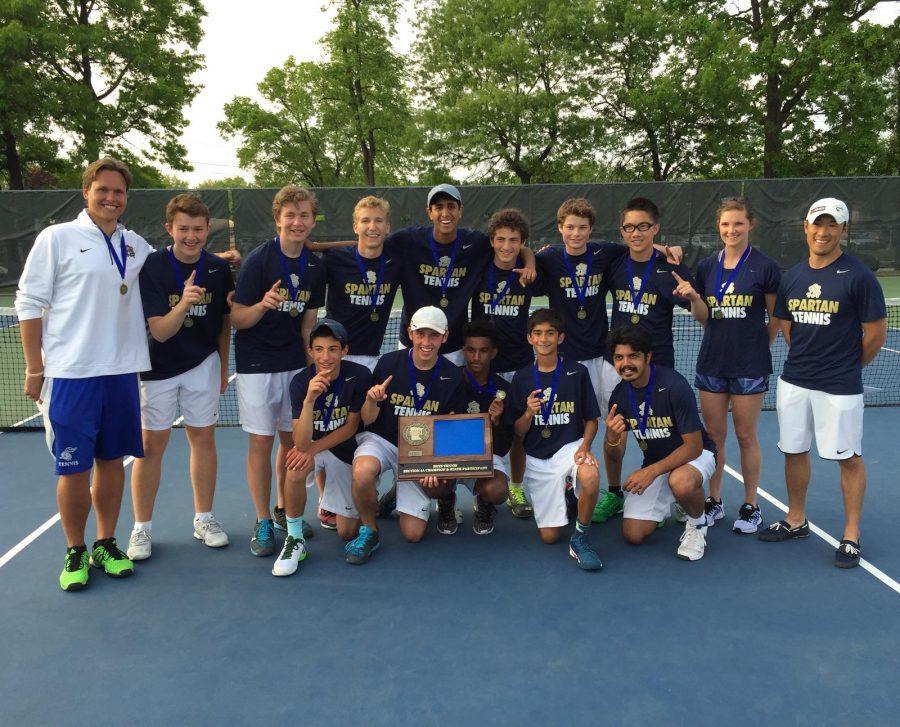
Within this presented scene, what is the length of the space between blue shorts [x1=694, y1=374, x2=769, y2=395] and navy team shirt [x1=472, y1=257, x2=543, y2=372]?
1.09 meters

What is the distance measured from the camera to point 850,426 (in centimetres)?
374

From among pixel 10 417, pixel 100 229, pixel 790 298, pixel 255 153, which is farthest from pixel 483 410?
pixel 255 153

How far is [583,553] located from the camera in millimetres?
3791

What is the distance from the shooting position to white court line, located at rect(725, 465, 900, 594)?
352 cm

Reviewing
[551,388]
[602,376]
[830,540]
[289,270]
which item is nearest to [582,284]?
[602,376]

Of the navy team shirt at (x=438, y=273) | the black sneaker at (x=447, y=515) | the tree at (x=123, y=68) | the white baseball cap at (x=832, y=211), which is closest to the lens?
the white baseball cap at (x=832, y=211)

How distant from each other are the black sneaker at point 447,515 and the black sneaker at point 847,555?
6.97 feet

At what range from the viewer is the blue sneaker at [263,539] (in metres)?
3.95

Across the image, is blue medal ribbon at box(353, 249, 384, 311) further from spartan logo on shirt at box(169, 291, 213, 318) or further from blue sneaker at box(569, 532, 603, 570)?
blue sneaker at box(569, 532, 603, 570)

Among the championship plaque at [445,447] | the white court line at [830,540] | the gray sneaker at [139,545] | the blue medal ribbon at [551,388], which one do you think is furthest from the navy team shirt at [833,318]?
the gray sneaker at [139,545]

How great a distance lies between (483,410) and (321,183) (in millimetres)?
27155

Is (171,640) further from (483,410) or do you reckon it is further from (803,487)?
(803,487)

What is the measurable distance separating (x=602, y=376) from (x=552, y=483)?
0.83m

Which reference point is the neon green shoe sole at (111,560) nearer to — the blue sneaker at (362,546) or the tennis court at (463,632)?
the tennis court at (463,632)
